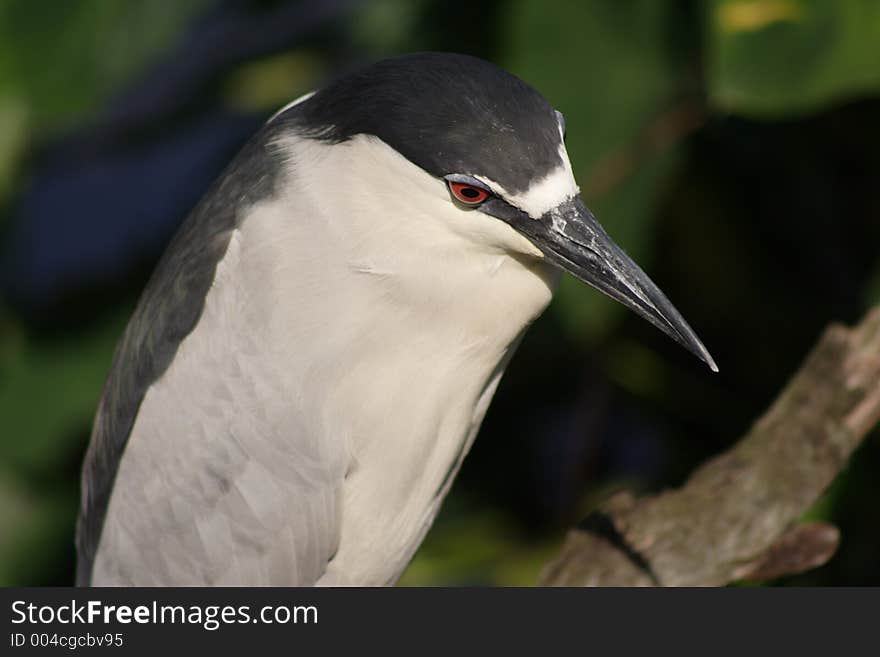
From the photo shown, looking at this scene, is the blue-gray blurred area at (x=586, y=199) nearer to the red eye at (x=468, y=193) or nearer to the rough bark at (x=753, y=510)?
the rough bark at (x=753, y=510)

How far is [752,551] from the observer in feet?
5.38

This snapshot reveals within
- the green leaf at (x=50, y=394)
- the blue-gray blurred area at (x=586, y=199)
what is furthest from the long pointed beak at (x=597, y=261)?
the green leaf at (x=50, y=394)

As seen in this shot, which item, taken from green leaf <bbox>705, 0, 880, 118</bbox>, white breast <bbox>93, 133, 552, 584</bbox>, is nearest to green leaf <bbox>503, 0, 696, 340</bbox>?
green leaf <bbox>705, 0, 880, 118</bbox>

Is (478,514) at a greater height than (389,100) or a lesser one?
lesser

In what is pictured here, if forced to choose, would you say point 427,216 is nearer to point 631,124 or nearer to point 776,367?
point 631,124

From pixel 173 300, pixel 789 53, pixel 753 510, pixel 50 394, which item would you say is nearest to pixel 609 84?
pixel 789 53

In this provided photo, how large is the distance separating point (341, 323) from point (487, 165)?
0.94 ft

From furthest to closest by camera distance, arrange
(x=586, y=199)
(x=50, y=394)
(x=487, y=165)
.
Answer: (x=50, y=394) < (x=586, y=199) < (x=487, y=165)

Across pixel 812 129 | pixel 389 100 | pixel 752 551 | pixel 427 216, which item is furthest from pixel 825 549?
pixel 812 129

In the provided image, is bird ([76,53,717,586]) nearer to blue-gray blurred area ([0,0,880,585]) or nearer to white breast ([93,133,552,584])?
white breast ([93,133,552,584])

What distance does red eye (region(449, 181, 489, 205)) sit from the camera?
49.5 inches

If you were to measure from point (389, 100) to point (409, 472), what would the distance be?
1.63 feet

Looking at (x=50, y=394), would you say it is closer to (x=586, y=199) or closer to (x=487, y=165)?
(x=586, y=199)

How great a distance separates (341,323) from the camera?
140 centimetres
